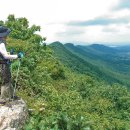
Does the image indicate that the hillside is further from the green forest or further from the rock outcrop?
the rock outcrop

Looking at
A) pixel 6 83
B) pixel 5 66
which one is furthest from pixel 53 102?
pixel 5 66

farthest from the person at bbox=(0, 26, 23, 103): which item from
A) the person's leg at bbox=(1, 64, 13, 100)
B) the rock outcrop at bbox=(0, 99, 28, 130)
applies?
the rock outcrop at bbox=(0, 99, 28, 130)

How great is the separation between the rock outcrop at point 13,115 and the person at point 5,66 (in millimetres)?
357

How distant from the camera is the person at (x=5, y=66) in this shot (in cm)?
1706

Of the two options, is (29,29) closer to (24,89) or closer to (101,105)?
(101,105)

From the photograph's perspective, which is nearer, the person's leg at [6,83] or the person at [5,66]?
the person at [5,66]

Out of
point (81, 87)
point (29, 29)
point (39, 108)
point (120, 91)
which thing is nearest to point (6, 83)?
point (39, 108)

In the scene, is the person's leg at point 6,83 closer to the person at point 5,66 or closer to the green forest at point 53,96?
the person at point 5,66

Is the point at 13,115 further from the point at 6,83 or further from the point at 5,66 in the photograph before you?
the point at 5,66

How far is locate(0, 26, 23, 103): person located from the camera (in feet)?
56.0

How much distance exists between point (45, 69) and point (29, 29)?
62.5 ft

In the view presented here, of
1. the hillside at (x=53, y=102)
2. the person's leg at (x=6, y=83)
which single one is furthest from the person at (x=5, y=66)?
the hillside at (x=53, y=102)

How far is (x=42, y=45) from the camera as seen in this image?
5241cm

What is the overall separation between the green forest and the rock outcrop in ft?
1.27
